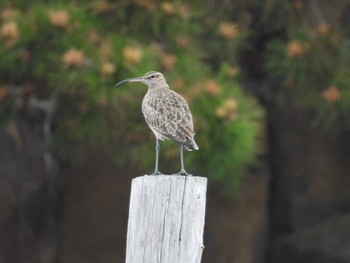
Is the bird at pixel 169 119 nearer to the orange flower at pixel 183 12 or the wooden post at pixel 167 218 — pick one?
the wooden post at pixel 167 218

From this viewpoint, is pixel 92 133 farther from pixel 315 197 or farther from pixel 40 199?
pixel 315 197

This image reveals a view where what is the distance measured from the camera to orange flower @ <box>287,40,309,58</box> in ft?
26.0

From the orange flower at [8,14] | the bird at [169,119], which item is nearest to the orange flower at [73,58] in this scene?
the orange flower at [8,14]

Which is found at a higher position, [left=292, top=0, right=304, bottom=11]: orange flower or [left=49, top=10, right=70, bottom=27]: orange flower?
[left=292, top=0, right=304, bottom=11]: orange flower

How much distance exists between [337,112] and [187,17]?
137 centimetres

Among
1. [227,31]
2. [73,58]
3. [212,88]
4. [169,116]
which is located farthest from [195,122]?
[169,116]

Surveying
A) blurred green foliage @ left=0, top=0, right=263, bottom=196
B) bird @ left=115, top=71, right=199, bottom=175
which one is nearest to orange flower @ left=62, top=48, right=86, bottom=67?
blurred green foliage @ left=0, top=0, right=263, bottom=196

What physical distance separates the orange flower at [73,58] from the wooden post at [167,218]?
272cm

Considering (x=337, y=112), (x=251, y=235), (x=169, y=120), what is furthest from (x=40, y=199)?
(x=169, y=120)

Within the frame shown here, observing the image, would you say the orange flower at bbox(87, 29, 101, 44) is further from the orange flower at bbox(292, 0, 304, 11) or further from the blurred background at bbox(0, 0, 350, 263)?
the orange flower at bbox(292, 0, 304, 11)

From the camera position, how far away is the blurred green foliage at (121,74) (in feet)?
22.7

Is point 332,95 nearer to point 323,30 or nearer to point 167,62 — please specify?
point 323,30

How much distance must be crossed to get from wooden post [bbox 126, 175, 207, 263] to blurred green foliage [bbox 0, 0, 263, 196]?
2.62 meters

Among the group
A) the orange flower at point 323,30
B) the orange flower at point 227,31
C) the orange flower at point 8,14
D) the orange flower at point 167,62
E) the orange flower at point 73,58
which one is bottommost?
the orange flower at point 73,58
